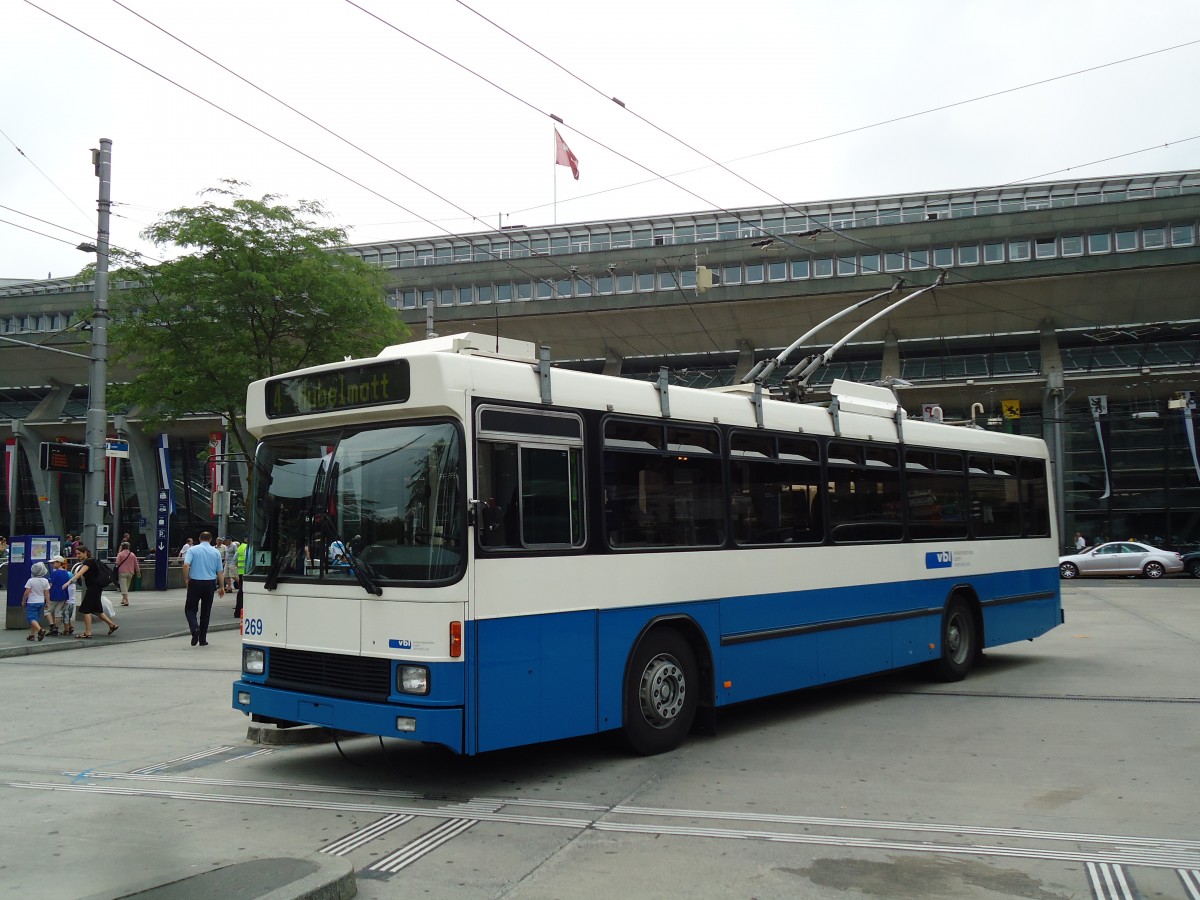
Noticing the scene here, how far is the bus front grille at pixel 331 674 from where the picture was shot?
7.11m

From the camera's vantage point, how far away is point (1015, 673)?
44.0 ft

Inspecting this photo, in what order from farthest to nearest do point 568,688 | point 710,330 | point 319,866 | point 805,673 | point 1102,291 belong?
point 710,330 < point 1102,291 < point 805,673 < point 568,688 < point 319,866

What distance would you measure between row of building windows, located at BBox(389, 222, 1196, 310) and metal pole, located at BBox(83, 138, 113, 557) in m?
20.2

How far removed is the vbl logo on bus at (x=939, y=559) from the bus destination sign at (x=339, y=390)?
281 inches

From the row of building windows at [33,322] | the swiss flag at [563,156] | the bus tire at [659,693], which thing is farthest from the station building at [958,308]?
the bus tire at [659,693]

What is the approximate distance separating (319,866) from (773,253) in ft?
130

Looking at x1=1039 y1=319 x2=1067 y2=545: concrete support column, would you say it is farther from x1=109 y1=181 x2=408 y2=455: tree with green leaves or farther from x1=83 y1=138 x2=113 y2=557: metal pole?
x1=83 y1=138 x2=113 y2=557: metal pole

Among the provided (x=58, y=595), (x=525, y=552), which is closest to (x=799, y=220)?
(x=58, y=595)

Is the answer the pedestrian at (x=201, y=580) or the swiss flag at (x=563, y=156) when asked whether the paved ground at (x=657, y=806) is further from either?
the swiss flag at (x=563, y=156)

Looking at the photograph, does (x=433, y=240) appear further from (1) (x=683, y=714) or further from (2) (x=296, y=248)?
(1) (x=683, y=714)

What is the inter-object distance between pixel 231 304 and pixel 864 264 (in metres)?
26.5

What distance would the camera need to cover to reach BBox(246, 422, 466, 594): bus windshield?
7047mm

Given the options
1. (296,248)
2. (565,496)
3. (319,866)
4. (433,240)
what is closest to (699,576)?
(565,496)

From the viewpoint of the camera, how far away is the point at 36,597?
18.2m
